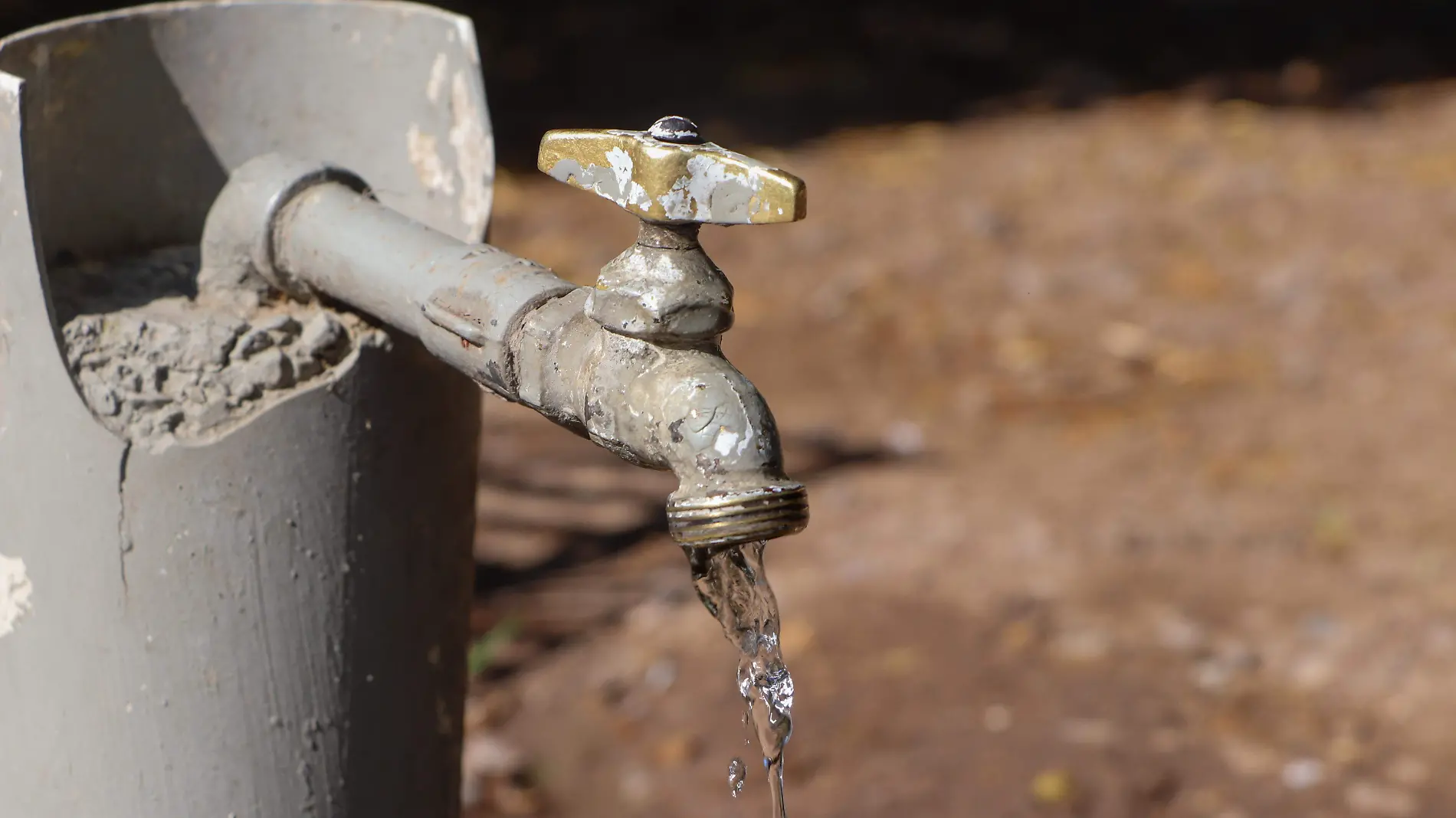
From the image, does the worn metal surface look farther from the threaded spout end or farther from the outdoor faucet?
the threaded spout end

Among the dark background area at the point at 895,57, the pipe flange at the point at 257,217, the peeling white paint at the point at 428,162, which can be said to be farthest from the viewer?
the dark background area at the point at 895,57

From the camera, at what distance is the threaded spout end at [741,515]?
95cm

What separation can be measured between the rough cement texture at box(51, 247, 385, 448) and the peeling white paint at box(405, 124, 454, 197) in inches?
5.9

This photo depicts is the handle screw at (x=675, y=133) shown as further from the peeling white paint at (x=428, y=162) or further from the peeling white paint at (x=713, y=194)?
the peeling white paint at (x=428, y=162)

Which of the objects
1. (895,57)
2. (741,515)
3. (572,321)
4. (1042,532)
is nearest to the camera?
(741,515)

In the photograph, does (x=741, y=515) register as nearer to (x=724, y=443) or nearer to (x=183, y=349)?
(x=724, y=443)

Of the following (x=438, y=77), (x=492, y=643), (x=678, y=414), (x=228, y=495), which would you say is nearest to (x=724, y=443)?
(x=678, y=414)

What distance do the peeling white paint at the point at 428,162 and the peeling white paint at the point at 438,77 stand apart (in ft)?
0.10

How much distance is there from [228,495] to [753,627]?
1.27 ft

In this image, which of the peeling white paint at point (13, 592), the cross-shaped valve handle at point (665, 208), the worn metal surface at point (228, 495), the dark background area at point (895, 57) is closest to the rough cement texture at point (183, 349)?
the worn metal surface at point (228, 495)

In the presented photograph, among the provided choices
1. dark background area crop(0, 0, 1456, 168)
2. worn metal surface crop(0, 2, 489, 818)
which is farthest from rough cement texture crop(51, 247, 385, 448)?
dark background area crop(0, 0, 1456, 168)

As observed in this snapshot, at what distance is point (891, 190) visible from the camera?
527 centimetres

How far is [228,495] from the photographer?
114 centimetres

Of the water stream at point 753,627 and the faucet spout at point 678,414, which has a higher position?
the faucet spout at point 678,414
